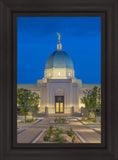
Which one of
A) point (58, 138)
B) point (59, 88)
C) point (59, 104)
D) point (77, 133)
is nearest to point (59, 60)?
point (59, 88)

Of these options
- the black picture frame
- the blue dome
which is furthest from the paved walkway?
the blue dome

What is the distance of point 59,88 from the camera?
70.8 ft

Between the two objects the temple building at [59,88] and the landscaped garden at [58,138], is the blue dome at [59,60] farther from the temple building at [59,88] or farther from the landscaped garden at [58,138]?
the landscaped garden at [58,138]

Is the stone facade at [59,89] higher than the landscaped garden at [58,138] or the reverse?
higher

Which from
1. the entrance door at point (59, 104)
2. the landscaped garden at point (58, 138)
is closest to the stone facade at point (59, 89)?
the entrance door at point (59, 104)

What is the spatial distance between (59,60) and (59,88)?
A: 11.6 ft

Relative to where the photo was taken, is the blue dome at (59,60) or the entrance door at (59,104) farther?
the blue dome at (59,60)

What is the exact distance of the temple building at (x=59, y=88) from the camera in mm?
21344
